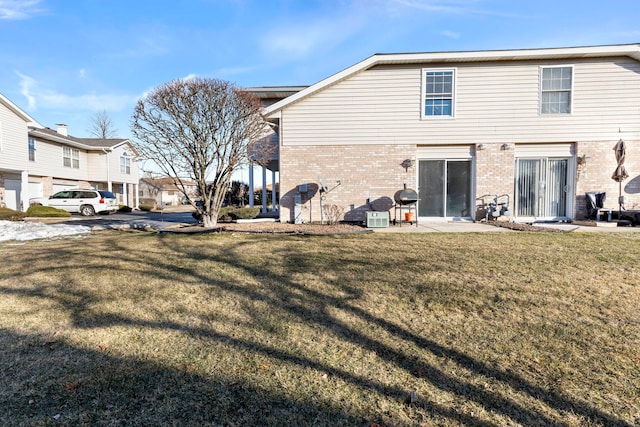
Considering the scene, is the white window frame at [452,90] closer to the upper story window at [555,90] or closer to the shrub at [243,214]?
the upper story window at [555,90]

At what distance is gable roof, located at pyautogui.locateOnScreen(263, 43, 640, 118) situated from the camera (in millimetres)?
10516

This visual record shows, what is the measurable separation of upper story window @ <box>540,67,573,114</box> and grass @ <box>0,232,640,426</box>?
24.0ft

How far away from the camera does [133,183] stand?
3103 centimetres

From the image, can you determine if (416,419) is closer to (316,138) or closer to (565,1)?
(316,138)

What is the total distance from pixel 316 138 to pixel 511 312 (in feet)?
30.0

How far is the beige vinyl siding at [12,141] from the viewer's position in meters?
17.7

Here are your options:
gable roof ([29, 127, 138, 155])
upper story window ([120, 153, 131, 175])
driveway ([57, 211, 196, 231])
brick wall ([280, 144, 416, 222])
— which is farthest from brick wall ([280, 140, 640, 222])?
upper story window ([120, 153, 131, 175])

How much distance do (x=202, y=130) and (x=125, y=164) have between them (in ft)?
80.7

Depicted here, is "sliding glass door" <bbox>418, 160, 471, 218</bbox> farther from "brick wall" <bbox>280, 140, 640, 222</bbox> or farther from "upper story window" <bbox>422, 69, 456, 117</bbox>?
"upper story window" <bbox>422, 69, 456, 117</bbox>

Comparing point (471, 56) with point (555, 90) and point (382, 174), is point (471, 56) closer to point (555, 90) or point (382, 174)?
point (555, 90)

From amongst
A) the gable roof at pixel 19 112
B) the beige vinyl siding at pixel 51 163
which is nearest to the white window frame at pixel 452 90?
the gable roof at pixel 19 112

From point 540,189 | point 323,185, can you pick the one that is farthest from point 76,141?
point 540,189

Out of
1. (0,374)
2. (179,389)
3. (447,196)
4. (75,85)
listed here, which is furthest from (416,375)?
(75,85)

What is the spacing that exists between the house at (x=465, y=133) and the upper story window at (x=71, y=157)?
70.0ft
